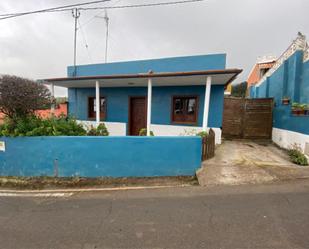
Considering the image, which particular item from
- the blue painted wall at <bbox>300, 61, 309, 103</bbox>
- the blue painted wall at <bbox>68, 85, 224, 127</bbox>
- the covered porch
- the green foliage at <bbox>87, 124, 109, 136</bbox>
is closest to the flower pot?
the blue painted wall at <bbox>300, 61, 309, 103</bbox>

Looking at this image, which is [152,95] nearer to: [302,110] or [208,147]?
[208,147]

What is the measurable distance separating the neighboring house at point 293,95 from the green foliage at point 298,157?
171mm

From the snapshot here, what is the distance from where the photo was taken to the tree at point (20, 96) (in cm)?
560

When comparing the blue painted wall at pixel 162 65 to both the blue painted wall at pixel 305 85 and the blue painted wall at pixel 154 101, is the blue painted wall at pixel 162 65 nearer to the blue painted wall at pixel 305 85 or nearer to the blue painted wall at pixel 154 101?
the blue painted wall at pixel 154 101

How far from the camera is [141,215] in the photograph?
11.3ft

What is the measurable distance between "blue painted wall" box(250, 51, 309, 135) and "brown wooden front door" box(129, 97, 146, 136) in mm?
6142

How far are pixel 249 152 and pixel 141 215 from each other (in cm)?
548

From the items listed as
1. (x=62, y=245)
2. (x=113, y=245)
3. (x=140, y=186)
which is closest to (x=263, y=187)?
(x=140, y=186)

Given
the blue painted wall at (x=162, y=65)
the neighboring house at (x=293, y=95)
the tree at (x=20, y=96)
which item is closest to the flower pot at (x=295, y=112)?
the neighboring house at (x=293, y=95)

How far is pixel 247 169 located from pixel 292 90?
4.77 metres

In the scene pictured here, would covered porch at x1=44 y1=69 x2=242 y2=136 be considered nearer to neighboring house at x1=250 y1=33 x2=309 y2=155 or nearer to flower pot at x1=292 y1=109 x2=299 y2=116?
flower pot at x1=292 y1=109 x2=299 y2=116

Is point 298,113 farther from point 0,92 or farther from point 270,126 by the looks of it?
point 0,92

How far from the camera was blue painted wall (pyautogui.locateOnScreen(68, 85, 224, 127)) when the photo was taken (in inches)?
342

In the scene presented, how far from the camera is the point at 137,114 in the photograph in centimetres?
1034
